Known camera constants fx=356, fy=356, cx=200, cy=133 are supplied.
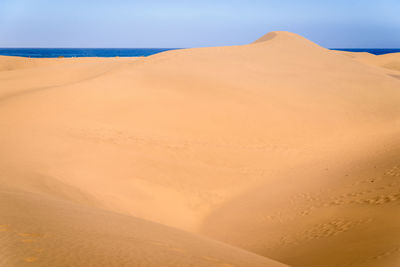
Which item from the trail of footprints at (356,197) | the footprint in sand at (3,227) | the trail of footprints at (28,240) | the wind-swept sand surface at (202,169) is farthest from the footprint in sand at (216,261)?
the trail of footprints at (356,197)

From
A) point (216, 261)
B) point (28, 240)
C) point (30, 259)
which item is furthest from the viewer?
point (216, 261)

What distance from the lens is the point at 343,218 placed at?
6.30 m

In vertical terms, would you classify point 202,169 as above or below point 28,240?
below

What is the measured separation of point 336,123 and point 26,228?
12.8 metres

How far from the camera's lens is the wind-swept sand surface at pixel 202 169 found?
13.4 feet

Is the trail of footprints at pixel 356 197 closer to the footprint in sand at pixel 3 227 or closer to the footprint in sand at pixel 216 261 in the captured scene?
the footprint in sand at pixel 216 261

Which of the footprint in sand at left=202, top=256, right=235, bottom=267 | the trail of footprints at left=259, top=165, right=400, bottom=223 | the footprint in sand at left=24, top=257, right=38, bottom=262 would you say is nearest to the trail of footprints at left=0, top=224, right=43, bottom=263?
the footprint in sand at left=24, top=257, right=38, bottom=262

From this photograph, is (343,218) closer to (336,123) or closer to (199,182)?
(199,182)

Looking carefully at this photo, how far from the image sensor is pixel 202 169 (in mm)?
10031

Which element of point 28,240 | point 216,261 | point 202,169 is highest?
point 28,240

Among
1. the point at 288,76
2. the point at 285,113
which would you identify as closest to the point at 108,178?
the point at 285,113

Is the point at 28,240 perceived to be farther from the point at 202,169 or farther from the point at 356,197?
the point at 202,169

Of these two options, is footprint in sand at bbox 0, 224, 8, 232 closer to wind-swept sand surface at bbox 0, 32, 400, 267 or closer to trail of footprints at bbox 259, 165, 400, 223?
wind-swept sand surface at bbox 0, 32, 400, 267

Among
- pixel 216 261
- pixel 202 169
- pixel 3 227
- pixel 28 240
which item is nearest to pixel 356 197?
pixel 202 169
